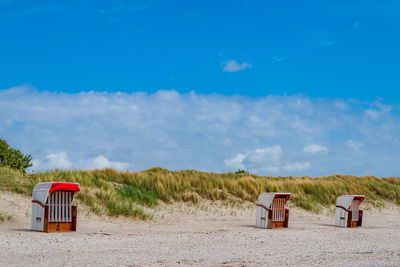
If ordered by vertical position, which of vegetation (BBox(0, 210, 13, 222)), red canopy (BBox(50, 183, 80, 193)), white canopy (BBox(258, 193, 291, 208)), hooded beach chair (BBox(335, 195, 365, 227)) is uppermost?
red canopy (BBox(50, 183, 80, 193))

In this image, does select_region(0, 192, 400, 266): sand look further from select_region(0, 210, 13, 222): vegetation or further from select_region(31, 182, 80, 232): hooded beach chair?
select_region(31, 182, 80, 232): hooded beach chair

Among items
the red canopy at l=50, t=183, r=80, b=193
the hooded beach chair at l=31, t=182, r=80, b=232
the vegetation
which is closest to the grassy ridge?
Result: the vegetation

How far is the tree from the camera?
26.5m

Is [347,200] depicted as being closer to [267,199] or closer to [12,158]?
[267,199]

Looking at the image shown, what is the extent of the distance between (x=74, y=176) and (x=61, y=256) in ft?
37.8

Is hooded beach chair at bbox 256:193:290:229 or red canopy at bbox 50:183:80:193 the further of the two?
hooded beach chair at bbox 256:193:290:229

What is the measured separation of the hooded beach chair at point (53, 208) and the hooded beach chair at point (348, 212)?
10.5 meters

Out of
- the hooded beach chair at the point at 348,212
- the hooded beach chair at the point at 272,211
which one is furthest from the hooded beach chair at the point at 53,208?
the hooded beach chair at the point at 348,212

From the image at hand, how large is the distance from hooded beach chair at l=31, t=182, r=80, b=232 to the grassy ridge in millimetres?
3265

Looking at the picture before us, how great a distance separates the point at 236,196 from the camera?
23.1 metres

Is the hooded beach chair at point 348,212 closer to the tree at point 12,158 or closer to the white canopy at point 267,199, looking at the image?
the white canopy at point 267,199

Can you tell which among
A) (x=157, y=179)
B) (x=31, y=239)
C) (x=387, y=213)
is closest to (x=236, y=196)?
(x=157, y=179)

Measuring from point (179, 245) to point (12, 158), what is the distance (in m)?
18.8

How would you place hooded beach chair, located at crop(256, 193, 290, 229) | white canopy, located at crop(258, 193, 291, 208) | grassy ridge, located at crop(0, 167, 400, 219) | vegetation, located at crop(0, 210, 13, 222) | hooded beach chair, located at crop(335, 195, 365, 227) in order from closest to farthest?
vegetation, located at crop(0, 210, 13, 222) < hooded beach chair, located at crop(256, 193, 290, 229) < white canopy, located at crop(258, 193, 291, 208) < grassy ridge, located at crop(0, 167, 400, 219) < hooded beach chair, located at crop(335, 195, 365, 227)
